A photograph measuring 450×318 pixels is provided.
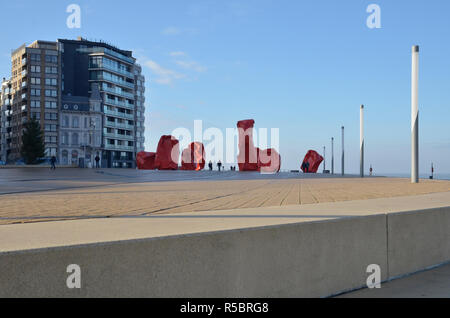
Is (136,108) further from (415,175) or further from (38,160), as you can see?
(415,175)

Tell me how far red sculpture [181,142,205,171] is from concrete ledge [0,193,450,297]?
57.6 m

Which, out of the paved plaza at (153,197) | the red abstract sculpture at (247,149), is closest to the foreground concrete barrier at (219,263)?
the paved plaza at (153,197)

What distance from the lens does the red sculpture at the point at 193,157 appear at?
62344 millimetres

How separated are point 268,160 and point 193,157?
36.0 feet

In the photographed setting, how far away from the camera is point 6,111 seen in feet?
359

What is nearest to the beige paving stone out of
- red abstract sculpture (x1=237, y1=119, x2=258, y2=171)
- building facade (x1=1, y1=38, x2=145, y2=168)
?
red abstract sculpture (x1=237, y1=119, x2=258, y2=171)

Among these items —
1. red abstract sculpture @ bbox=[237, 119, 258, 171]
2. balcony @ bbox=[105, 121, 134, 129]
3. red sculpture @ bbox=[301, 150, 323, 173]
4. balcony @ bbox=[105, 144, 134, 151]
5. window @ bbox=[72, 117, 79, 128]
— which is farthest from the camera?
balcony @ bbox=[105, 121, 134, 129]

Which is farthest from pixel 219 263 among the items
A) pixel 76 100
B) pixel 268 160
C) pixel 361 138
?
pixel 76 100

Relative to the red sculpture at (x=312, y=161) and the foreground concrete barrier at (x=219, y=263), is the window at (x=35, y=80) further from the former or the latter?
the foreground concrete barrier at (x=219, y=263)

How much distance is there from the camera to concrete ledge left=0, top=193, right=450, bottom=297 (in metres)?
2.65

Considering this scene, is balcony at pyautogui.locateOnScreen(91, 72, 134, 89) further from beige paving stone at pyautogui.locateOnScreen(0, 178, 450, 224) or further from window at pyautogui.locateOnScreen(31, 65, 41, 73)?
beige paving stone at pyautogui.locateOnScreen(0, 178, 450, 224)

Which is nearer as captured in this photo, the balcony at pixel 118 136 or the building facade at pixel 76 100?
the building facade at pixel 76 100

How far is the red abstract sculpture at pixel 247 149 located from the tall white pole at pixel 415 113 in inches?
1602
